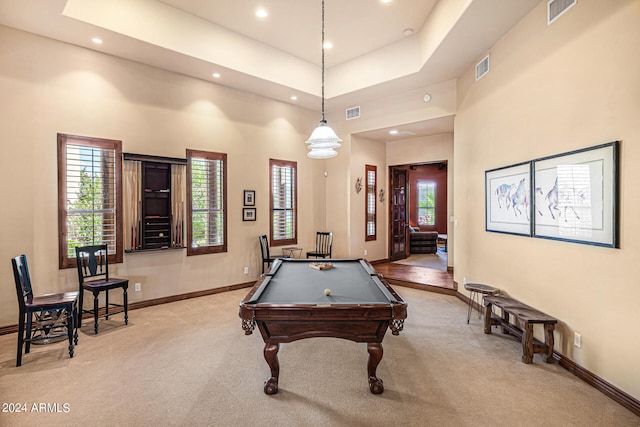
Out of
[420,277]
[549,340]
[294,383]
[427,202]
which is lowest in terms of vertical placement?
[294,383]

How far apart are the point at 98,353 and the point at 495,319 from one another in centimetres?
472

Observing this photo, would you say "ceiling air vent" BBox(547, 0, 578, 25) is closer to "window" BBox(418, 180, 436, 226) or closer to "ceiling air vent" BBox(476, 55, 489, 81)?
"ceiling air vent" BBox(476, 55, 489, 81)

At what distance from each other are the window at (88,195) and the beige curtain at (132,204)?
8 cm

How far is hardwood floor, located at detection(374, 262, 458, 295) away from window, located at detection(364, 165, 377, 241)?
2.78 feet

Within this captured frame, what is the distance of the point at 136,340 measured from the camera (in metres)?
3.77

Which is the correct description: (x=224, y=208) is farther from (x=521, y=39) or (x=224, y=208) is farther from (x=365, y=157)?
(x=521, y=39)

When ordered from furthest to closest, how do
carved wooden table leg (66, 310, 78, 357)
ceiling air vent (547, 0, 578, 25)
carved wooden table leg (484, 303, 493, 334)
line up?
carved wooden table leg (484, 303, 493, 334), carved wooden table leg (66, 310, 78, 357), ceiling air vent (547, 0, 578, 25)

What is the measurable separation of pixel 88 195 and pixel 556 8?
614 cm

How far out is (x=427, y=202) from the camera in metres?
12.7

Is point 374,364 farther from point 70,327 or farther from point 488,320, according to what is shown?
point 70,327

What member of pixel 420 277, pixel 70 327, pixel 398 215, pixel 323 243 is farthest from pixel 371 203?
pixel 70 327

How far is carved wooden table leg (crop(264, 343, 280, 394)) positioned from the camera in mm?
2631

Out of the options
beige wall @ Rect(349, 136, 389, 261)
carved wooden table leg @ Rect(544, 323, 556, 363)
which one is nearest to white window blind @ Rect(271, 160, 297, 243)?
beige wall @ Rect(349, 136, 389, 261)

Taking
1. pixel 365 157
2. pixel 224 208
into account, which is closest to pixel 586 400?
pixel 224 208
